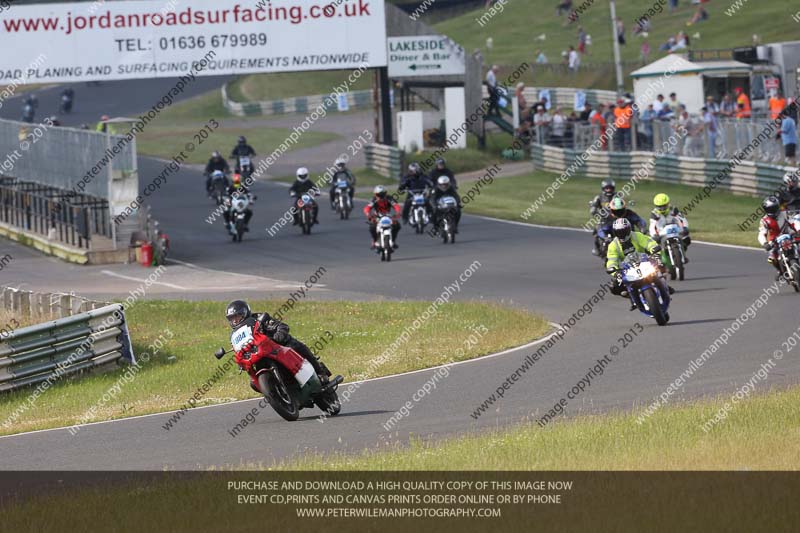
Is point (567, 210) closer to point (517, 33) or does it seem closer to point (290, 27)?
point (290, 27)

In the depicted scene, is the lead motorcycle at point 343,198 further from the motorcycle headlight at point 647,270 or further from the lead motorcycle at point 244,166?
the motorcycle headlight at point 647,270

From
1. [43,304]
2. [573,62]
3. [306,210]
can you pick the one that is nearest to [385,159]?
[306,210]

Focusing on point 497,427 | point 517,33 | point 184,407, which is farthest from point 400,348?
point 517,33

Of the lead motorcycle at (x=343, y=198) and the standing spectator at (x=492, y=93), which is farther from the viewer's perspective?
the standing spectator at (x=492, y=93)

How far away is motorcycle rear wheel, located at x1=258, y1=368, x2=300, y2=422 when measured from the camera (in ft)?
41.0

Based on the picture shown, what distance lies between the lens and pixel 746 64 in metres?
41.3

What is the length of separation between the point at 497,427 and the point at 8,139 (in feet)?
88.3

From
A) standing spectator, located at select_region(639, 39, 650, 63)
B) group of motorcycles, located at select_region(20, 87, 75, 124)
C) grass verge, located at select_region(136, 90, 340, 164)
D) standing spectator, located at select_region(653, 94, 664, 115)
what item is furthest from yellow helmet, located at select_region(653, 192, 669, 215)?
group of motorcycles, located at select_region(20, 87, 75, 124)

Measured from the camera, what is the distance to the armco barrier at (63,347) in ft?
57.1

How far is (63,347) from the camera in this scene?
17953 mm

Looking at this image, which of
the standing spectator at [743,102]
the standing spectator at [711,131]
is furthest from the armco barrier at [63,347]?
the standing spectator at [743,102]

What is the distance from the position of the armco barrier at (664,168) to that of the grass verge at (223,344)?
1496 centimetres

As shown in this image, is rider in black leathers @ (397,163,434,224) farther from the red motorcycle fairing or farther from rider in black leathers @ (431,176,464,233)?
the red motorcycle fairing

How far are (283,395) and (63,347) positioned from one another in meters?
6.09
